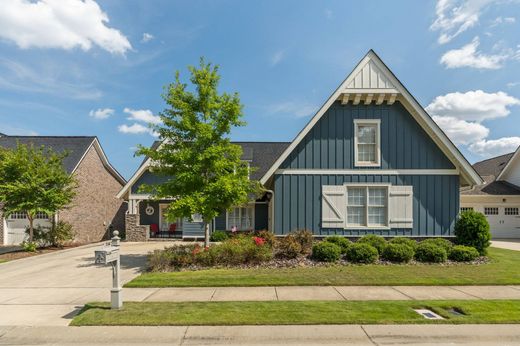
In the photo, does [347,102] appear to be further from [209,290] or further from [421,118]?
[209,290]

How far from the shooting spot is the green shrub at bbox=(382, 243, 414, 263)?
10.8 meters

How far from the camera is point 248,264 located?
10461 mm

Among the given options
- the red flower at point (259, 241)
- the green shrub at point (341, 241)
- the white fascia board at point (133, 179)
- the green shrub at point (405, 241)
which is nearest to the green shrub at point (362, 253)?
the green shrub at point (341, 241)

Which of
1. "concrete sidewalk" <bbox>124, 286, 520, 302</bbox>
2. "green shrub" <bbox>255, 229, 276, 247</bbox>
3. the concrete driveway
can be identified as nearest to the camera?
the concrete driveway

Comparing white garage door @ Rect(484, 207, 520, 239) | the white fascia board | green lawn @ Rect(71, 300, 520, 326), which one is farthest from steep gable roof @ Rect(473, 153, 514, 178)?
the white fascia board

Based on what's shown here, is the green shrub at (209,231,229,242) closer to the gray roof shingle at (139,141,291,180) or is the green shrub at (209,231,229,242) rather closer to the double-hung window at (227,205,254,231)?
the double-hung window at (227,205,254,231)

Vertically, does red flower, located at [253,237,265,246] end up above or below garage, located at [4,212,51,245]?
above

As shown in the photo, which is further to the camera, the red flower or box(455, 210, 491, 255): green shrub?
box(455, 210, 491, 255): green shrub

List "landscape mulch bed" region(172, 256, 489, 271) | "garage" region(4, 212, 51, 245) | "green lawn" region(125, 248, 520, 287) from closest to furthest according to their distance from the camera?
"green lawn" region(125, 248, 520, 287), "landscape mulch bed" region(172, 256, 489, 271), "garage" region(4, 212, 51, 245)

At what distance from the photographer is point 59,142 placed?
22.5 metres

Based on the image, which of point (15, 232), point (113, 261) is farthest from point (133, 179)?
point (113, 261)

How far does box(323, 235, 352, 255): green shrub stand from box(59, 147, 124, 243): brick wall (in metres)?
16.3

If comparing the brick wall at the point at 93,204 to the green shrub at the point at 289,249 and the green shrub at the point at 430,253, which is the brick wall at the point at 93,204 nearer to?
the green shrub at the point at 289,249
